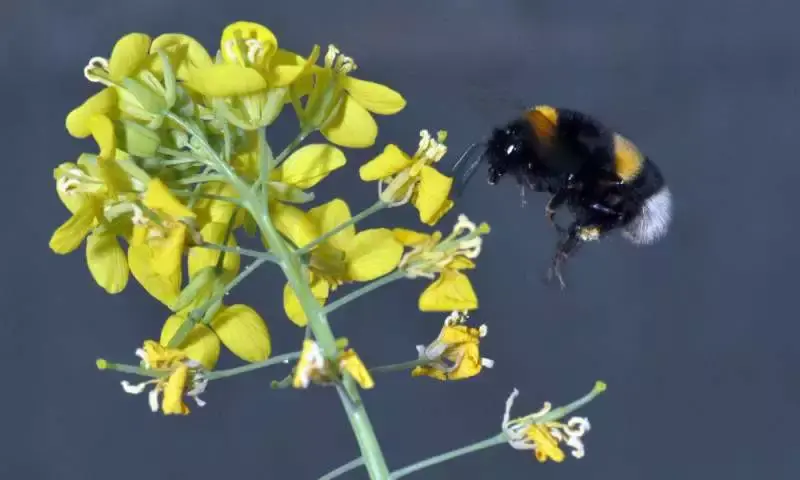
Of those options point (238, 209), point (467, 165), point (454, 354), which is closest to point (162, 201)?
point (238, 209)

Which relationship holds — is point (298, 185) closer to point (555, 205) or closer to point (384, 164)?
point (384, 164)

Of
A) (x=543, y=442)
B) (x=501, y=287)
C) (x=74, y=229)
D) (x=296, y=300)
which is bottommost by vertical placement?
(x=501, y=287)

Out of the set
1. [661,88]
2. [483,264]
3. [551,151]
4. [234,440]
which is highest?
[551,151]

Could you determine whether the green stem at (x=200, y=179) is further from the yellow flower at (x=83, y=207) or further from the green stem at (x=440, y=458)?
the green stem at (x=440, y=458)

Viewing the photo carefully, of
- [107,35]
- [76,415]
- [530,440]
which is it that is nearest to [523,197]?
[530,440]

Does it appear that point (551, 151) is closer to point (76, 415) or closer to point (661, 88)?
point (76, 415)

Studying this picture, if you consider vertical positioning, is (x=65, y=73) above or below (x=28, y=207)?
above
